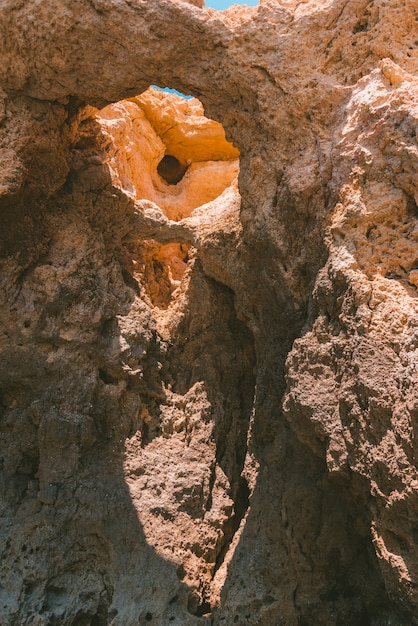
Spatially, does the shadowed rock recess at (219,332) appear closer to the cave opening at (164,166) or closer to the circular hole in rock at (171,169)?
the cave opening at (164,166)

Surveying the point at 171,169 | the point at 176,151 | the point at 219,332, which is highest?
the point at 176,151

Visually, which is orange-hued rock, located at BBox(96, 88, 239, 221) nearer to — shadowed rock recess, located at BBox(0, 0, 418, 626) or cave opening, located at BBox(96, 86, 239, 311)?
cave opening, located at BBox(96, 86, 239, 311)

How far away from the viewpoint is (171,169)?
831 centimetres

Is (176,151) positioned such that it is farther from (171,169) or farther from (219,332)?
(219,332)

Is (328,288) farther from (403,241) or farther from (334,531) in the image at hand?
(334,531)

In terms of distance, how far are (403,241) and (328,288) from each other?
0.59 metres

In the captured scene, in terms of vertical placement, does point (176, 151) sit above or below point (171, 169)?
above

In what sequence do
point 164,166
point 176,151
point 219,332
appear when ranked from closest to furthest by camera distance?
point 219,332 < point 176,151 < point 164,166

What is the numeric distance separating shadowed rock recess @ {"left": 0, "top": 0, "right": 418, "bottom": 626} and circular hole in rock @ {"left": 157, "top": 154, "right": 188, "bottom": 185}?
237cm

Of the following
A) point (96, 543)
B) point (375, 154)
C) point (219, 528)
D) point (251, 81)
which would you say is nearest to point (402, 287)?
point (375, 154)

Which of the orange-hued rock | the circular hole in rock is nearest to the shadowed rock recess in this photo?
the orange-hued rock

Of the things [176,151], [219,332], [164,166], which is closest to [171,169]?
[164,166]

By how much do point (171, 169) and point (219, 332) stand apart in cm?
352

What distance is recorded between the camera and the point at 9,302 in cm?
509
